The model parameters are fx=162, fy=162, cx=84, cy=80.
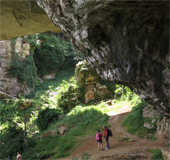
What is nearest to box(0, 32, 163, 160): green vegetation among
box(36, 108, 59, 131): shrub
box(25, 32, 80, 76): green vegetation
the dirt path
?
box(36, 108, 59, 131): shrub

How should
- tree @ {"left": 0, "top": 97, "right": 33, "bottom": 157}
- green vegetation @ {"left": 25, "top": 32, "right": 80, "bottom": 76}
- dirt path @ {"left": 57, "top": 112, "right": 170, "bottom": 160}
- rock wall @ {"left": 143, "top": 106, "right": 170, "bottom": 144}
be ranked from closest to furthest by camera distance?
1. dirt path @ {"left": 57, "top": 112, "right": 170, "bottom": 160}
2. rock wall @ {"left": 143, "top": 106, "right": 170, "bottom": 144}
3. tree @ {"left": 0, "top": 97, "right": 33, "bottom": 157}
4. green vegetation @ {"left": 25, "top": 32, "right": 80, "bottom": 76}

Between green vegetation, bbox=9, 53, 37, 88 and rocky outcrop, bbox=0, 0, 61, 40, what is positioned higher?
green vegetation, bbox=9, 53, 37, 88

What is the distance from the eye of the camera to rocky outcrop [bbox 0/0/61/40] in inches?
280

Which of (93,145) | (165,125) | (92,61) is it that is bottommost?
(93,145)

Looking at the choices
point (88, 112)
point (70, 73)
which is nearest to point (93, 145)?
point (88, 112)

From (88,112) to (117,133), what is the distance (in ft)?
15.0

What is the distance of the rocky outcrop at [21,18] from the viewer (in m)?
7.10

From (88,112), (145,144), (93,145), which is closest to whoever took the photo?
(145,144)

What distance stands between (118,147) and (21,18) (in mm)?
8087

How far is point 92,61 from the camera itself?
18.0 ft

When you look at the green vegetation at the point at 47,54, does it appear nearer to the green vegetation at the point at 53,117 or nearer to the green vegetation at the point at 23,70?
the green vegetation at the point at 53,117

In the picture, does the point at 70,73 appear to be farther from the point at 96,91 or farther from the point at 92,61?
the point at 92,61

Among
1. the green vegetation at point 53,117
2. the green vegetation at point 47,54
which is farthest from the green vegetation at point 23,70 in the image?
the green vegetation at point 47,54

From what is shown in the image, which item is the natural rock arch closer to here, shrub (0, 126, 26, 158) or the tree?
the tree
